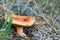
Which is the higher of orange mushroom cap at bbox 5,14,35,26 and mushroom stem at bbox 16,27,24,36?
orange mushroom cap at bbox 5,14,35,26

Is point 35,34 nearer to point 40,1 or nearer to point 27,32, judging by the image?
point 27,32

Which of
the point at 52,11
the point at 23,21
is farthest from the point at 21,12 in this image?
the point at 52,11

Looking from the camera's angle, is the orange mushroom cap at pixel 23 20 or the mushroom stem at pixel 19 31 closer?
the orange mushroom cap at pixel 23 20

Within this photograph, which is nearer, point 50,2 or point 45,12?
point 45,12

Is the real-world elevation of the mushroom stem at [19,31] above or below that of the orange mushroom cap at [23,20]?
below

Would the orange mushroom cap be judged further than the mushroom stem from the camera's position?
No

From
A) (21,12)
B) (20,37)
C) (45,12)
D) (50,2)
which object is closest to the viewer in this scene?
(20,37)

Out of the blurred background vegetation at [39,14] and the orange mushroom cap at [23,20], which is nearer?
the orange mushroom cap at [23,20]

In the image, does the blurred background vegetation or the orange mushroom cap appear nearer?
the orange mushroom cap
